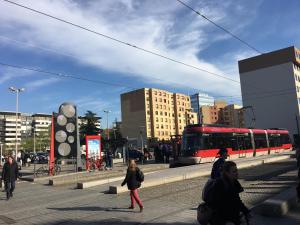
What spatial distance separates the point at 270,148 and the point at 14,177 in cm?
3166

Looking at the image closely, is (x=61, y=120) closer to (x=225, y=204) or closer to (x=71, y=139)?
(x=71, y=139)

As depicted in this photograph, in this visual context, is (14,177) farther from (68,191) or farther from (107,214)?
(107,214)

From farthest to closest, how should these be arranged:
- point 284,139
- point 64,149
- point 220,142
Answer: point 284,139
point 220,142
point 64,149

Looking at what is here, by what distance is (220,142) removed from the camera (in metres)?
29.5

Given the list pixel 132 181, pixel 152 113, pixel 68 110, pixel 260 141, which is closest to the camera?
pixel 132 181

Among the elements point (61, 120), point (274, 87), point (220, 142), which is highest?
point (274, 87)

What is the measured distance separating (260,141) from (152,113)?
319 feet

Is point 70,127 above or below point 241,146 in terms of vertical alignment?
above

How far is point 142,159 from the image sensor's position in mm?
33719

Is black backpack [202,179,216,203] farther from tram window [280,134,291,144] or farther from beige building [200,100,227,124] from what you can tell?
beige building [200,100,227,124]

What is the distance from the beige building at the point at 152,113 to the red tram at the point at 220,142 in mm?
92262

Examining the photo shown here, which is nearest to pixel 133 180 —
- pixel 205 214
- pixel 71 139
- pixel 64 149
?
pixel 205 214

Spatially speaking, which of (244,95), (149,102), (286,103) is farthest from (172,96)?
(286,103)

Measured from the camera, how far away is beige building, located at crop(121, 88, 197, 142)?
134 m
